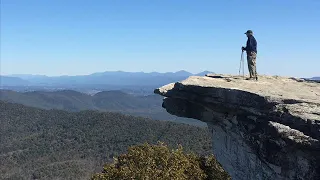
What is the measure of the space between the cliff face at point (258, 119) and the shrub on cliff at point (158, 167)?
132cm

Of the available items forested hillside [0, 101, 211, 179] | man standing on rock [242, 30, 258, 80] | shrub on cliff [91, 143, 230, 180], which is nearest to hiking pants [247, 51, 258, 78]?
man standing on rock [242, 30, 258, 80]

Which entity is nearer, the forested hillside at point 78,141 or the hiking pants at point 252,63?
the hiking pants at point 252,63

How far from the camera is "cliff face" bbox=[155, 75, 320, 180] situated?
46.2 feet

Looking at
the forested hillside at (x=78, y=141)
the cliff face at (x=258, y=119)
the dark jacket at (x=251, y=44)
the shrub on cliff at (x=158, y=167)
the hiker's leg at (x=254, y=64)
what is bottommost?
the forested hillside at (x=78, y=141)

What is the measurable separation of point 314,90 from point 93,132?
145 m

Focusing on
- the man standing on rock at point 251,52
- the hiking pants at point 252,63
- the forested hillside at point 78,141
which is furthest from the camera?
the forested hillside at point 78,141

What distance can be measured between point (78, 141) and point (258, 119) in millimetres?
149166

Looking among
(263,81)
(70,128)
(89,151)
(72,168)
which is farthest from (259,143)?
(70,128)

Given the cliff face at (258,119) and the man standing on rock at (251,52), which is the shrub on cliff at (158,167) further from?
the man standing on rock at (251,52)

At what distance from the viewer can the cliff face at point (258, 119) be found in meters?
14.1

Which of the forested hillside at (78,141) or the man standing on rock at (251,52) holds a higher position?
the man standing on rock at (251,52)

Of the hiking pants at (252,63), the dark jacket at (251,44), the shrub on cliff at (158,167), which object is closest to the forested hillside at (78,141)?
the hiking pants at (252,63)

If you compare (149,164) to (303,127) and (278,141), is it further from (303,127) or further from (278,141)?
(303,127)

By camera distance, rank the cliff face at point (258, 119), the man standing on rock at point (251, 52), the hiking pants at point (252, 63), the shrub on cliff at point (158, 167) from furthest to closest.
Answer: the hiking pants at point (252, 63) < the man standing on rock at point (251, 52) < the shrub on cliff at point (158, 167) < the cliff face at point (258, 119)
